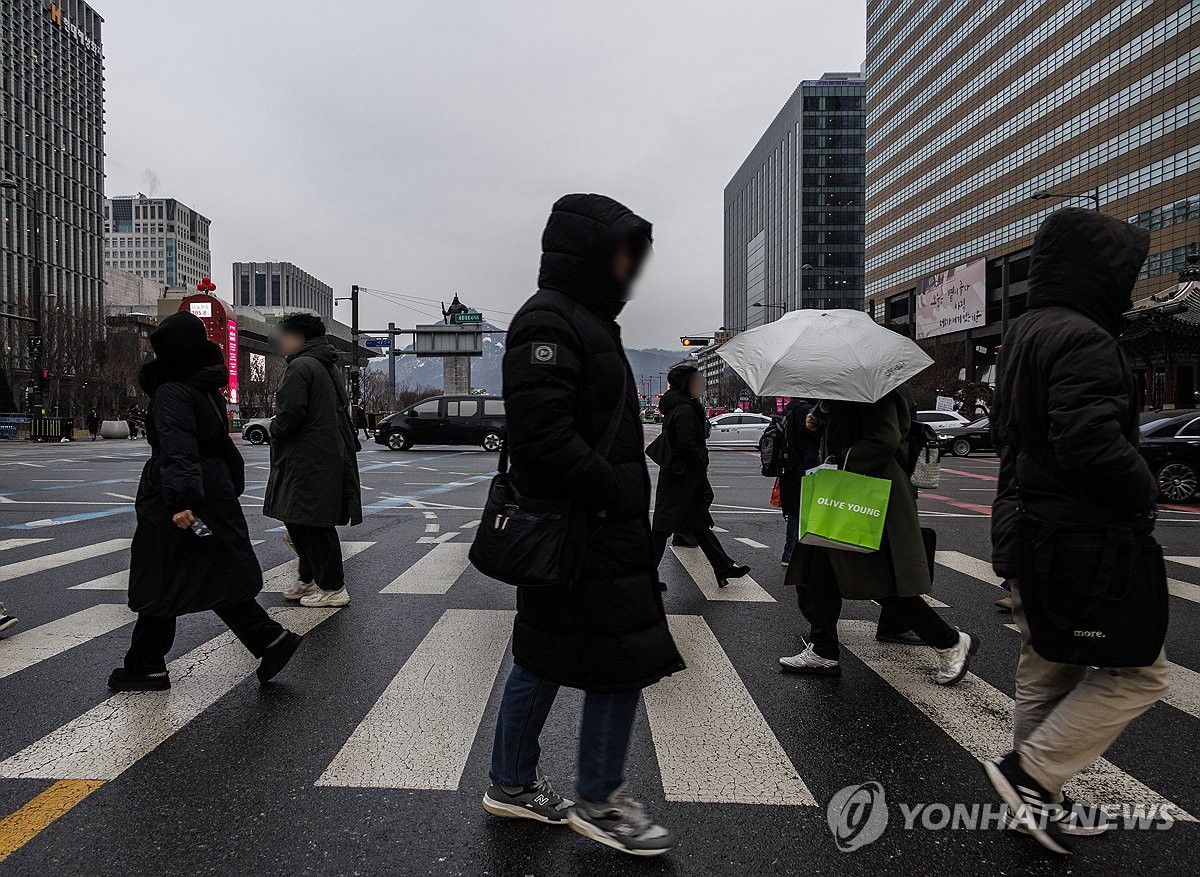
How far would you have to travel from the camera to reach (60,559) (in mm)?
7492

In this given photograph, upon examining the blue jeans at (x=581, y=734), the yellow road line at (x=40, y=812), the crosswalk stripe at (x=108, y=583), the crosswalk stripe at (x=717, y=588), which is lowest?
the crosswalk stripe at (x=717, y=588)

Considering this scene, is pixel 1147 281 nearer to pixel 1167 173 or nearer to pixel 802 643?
pixel 1167 173

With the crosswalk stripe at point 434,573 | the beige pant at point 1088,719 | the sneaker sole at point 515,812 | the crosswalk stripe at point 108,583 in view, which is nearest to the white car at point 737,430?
the crosswalk stripe at point 434,573

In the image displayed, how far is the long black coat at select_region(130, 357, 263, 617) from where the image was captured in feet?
12.3

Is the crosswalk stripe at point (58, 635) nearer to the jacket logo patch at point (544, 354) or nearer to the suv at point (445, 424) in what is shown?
the jacket logo patch at point (544, 354)

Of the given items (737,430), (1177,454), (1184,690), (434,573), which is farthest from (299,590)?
(737,430)

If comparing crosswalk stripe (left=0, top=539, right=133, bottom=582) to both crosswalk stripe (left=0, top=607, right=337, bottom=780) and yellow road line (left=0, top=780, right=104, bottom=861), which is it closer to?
crosswalk stripe (left=0, top=607, right=337, bottom=780)

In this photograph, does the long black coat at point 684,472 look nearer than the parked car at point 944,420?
Yes

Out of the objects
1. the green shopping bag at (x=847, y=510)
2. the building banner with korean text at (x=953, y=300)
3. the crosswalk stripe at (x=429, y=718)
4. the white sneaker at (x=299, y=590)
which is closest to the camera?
the crosswalk stripe at (x=429, y=718)

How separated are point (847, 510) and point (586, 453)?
82.7 inches

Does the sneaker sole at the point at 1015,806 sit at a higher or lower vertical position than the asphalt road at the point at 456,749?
higher

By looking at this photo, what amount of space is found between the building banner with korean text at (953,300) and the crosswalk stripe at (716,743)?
6059cm

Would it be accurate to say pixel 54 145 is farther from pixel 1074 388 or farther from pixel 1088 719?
pixel 1088 719

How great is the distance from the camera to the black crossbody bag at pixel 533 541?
7.78 ft
